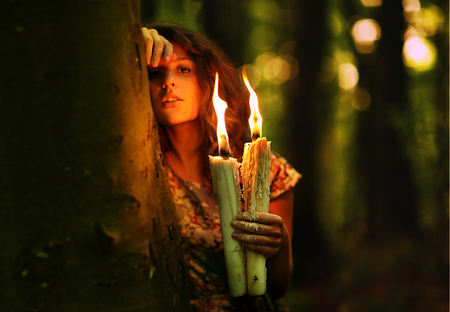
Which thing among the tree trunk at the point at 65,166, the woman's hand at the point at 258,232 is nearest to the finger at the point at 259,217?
the woman's hand at the point at 258,232

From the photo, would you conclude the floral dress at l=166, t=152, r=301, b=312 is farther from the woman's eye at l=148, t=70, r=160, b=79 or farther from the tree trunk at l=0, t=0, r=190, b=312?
the tree trunk at l=0, t=0, r=190, b=312

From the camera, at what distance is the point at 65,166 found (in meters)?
0.82

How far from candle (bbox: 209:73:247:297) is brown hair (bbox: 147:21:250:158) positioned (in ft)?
2.52

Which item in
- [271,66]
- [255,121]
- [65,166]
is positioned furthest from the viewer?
[271,66]

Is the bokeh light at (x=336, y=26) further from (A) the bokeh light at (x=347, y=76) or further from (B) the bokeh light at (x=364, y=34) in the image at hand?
(A) the bokeh light at (x=347, y=76)

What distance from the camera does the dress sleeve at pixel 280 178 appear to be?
2.01 meters

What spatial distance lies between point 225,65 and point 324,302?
20.6ft

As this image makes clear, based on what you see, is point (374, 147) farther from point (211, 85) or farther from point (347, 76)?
point (211, 85)

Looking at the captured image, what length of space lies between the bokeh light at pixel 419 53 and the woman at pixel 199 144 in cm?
738

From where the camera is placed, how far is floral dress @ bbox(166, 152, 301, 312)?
1.83m

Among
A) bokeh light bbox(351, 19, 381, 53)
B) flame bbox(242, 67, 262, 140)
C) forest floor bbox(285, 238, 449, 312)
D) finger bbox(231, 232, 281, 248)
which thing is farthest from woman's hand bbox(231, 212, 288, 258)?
bokeh light bbox(351, 19, 381, 53)

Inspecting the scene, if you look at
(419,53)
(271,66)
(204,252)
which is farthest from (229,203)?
(271,66)

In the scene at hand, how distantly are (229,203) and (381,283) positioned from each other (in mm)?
6821

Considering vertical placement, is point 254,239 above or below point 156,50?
below
